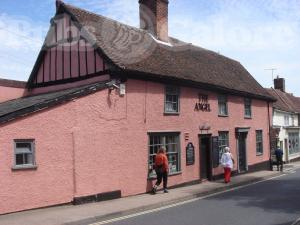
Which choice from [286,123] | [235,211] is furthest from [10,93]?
[286,123]

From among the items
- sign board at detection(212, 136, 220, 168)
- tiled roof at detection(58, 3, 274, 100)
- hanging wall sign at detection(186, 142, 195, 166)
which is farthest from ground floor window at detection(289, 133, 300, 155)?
hanging wall sign at detection(186, 142, 195, 166)

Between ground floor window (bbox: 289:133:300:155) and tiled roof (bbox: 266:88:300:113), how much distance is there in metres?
2.46

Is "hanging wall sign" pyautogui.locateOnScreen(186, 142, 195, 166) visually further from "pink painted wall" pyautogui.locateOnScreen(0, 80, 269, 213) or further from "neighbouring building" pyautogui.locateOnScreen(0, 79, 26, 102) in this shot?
"neighbouring building" pyautogui.locateOnScreen(0, 79, 26, 102)

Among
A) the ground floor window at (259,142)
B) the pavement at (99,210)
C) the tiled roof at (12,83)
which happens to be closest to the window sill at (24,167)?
the pavement at (99,210)

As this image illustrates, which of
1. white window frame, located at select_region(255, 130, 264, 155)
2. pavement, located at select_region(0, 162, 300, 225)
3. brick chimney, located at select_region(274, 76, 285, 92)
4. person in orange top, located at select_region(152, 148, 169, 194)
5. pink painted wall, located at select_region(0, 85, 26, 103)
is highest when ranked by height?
brick chimney, located at select_region(274, 76, 285, 92)

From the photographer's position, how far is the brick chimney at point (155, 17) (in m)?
23.2

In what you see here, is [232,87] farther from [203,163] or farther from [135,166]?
[135,166]

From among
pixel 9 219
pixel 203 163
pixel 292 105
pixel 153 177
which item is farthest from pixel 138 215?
pixel 292 105

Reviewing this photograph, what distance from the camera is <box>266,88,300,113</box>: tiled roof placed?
43.1 m

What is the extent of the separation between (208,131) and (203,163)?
1541 millimetres

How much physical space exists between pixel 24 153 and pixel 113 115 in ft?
12.4

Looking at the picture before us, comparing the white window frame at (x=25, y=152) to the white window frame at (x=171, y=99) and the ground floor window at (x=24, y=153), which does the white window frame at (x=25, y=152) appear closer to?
the ground floor window at (x=24, y=153)

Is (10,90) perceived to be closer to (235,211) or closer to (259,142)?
(235,211)

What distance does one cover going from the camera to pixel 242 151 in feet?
84.6
